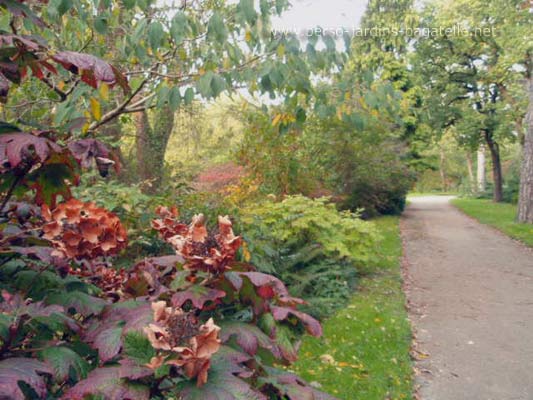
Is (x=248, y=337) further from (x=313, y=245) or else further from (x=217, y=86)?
(x=313, y=245)

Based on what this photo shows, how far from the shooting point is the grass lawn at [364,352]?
433 cm

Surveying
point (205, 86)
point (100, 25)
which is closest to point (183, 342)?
point (205, 86)

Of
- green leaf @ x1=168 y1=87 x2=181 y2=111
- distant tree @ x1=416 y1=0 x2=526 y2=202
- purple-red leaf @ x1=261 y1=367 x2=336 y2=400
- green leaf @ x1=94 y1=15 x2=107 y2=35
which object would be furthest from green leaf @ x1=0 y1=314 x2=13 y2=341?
distant tree @ x1=416 y1=0 x2=526 y2=202

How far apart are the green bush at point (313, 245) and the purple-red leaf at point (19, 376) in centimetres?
508

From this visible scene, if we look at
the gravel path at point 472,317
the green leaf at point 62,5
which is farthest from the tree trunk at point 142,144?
the green leaf at point 62,5

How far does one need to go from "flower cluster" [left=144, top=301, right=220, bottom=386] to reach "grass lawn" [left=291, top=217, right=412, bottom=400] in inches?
128

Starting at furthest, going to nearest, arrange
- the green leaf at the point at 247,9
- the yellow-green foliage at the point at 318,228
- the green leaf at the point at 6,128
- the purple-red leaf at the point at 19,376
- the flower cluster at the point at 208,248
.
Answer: the yellow-green foliage at the point at 318,228
the green leaf at the point at 247,9
the green leaf at the point at 6,128
the flower cluster at the point at 208,248
the purple-red leaf at the point at 19,376

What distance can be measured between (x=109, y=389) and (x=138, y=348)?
0.41ft

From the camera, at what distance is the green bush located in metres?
6.84

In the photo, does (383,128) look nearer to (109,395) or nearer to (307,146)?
(307,146)

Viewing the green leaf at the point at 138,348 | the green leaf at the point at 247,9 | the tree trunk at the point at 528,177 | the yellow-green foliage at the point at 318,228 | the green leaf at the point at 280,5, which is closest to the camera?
the green leaf at the point at 138,348

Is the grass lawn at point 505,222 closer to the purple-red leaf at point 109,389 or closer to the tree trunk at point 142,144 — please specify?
the tree trunk at point 142,144

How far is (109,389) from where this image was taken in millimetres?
1174

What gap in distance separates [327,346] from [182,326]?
173 inches
